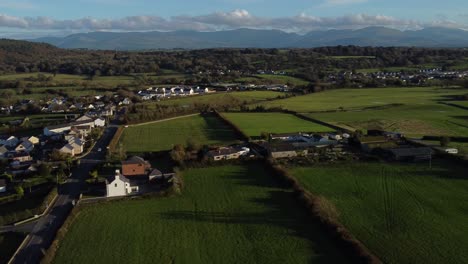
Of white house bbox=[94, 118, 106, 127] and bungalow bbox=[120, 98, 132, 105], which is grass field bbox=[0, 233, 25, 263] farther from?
bungalow bbox=[120, 98, 132, 105]

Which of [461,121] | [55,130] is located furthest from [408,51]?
[55,130]

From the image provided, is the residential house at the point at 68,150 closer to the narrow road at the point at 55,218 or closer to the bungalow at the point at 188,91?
the narrow road at the point at 55,218

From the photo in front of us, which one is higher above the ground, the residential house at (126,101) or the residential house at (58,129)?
the residential house at (126,101)

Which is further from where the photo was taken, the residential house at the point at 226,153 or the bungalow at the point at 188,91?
the bungalow at the point at 188,91

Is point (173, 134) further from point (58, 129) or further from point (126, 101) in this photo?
point (126, 101)

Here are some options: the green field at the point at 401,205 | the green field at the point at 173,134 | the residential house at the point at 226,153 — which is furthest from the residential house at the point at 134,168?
the green field at the point at 401,205

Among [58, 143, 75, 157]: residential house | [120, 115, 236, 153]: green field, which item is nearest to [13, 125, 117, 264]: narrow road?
[58, 143, 75, 157]: residential house

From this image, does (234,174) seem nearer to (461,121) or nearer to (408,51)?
(461,121)
